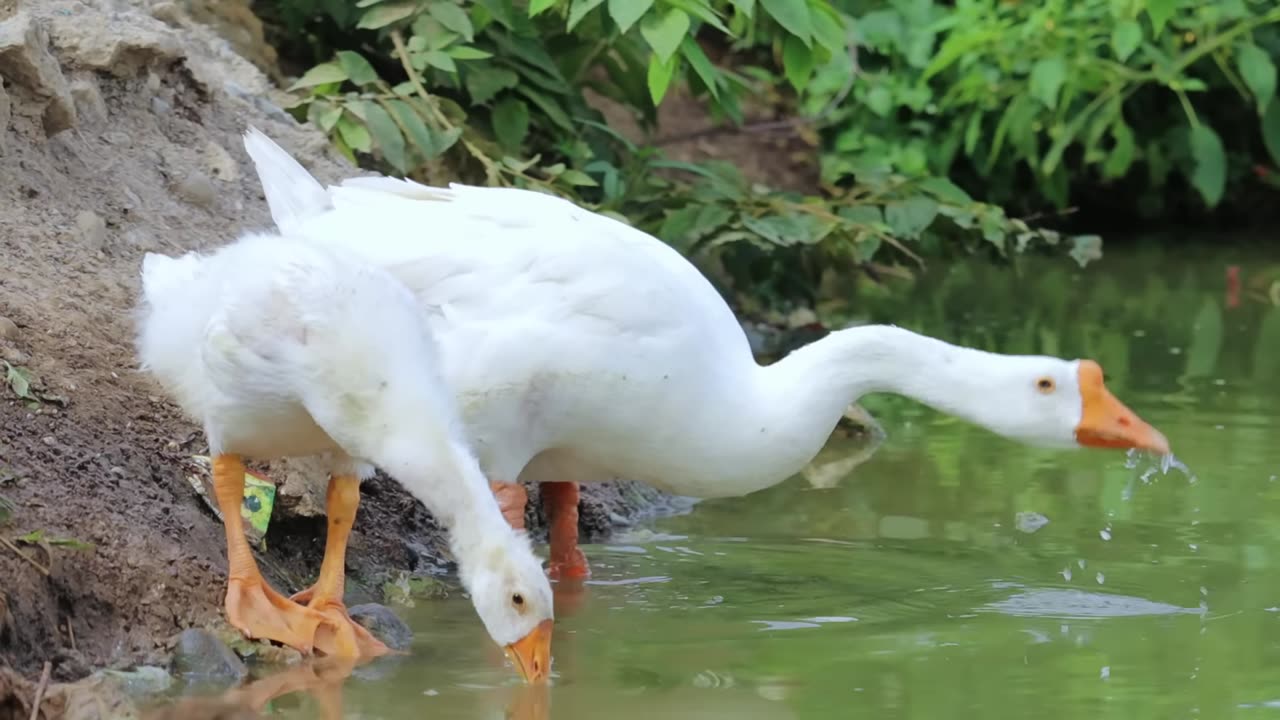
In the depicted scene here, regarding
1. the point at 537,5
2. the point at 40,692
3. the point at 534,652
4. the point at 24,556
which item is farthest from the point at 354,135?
the point at 40,692

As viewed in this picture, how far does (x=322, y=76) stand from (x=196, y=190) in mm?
1341

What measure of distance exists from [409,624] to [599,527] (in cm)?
138

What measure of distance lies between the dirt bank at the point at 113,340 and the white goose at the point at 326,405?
10.8 inches

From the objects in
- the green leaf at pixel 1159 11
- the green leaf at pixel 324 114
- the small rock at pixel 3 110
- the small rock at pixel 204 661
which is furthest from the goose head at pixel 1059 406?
the green leaf at pixel 1159 11

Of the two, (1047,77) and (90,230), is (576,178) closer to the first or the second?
(90,230)

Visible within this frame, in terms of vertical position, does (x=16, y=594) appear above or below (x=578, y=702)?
above

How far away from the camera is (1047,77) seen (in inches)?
460

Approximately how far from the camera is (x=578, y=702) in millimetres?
4297

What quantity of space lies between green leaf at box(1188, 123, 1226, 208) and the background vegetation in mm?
18

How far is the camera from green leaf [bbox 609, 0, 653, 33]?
679 centimetres

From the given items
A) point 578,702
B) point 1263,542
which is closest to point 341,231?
point 578,702

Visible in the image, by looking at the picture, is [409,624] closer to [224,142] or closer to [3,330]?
[3,330]

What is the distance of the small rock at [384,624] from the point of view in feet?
15.6

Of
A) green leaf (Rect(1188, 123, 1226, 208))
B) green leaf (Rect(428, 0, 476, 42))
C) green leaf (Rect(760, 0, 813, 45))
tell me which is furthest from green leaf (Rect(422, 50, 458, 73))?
green leaf (Rect(1188, 123, 1226, 208))
